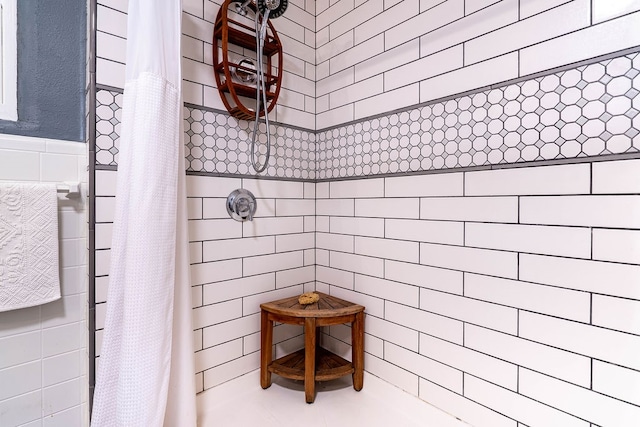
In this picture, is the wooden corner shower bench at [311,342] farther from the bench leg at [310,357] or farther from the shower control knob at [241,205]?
the shower control knob at [241,205]

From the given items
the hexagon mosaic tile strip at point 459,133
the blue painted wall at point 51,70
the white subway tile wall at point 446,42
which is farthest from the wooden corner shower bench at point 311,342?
the blue painted wall at point 51,70

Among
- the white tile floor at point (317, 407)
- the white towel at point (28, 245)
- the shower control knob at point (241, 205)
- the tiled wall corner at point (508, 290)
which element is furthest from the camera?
the shower control knob at point (241, 205)

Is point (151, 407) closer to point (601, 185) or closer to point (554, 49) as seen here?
point (601, 185)

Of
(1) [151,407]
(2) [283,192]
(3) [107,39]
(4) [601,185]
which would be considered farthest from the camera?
(2) [283,192]

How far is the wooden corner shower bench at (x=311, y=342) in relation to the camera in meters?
1.28

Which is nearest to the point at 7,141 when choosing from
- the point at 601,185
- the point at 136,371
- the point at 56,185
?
the point at 56,185

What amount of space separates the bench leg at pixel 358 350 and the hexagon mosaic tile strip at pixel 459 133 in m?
0.65

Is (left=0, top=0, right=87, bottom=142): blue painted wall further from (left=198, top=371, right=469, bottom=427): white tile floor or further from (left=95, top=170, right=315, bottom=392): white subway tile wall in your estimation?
(left=198, top=371, right=469, bottom=427): white tile floor

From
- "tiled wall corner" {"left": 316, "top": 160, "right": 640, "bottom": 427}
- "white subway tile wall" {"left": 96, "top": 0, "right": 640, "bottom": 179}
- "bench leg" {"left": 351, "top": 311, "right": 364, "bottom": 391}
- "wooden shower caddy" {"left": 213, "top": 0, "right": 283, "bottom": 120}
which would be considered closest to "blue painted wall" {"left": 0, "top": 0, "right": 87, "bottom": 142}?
"white subway tile wall" {"left": 96, "top": 0, "right": 640, "bottom": 179}

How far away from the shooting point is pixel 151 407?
944mm

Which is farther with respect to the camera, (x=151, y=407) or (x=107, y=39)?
(x=107, y=39)

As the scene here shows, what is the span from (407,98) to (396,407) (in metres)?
1.25

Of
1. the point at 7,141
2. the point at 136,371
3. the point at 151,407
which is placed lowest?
the point at 151,407

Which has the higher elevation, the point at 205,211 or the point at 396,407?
the point at 205,211
